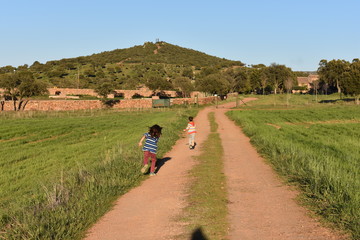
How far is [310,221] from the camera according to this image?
5.80 m

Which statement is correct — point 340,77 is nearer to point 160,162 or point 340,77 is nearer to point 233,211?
point 160,162

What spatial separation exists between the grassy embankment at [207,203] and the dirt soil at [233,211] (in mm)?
171

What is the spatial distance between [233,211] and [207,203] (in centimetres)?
66

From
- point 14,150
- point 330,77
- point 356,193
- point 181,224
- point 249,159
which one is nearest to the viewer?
point 181,224

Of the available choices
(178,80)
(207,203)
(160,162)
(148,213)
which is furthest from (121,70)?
(148,213)

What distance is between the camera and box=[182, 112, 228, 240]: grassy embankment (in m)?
5.40

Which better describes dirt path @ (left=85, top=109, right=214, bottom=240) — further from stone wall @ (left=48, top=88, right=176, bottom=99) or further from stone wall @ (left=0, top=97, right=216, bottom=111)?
stone wall @ (left=48, top=88, right=176, bottom=99)

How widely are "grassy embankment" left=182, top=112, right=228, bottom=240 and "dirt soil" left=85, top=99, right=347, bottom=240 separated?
171 mm

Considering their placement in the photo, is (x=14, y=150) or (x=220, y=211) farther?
(x=14, y=150)

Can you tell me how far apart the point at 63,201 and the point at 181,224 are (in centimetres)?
266

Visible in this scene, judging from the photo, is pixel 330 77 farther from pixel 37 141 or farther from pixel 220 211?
pixel 220 211

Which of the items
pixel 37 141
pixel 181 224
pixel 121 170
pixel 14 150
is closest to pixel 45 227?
pixel 181 224

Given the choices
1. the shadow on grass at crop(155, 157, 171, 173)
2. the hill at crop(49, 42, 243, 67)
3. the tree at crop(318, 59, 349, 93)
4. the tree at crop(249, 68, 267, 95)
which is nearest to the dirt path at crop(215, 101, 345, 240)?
the shadow on grass at crop(155, 157, 171, 173)

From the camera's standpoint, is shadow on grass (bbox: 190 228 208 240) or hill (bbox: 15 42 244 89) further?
hill (bbox: 15 42 244 89)
